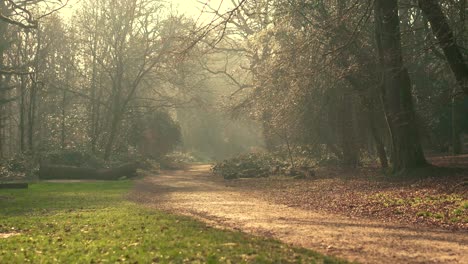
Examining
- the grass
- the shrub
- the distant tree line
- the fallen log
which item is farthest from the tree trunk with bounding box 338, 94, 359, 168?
the fallen log

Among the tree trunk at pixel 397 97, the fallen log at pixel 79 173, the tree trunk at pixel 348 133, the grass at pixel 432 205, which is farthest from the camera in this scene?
the fallen log at pixel 79 173

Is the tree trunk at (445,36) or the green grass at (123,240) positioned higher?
the tree trunk at (445,36)

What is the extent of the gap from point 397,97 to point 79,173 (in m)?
17.9

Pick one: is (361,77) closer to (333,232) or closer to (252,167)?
(252,167)

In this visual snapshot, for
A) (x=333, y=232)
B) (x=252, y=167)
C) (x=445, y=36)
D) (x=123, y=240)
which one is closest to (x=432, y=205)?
(x=333, y=232)

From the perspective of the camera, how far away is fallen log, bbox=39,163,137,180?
2761cm

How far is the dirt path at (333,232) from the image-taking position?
7.82 meters

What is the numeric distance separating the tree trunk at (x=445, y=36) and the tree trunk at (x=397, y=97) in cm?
367

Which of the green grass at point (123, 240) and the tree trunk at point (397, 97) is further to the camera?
the tree trunk at point (397, 97)

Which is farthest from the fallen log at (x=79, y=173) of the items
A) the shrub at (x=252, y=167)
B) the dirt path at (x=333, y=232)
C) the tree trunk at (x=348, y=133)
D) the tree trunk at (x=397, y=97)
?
the tree trunk at (x=397, y=97)

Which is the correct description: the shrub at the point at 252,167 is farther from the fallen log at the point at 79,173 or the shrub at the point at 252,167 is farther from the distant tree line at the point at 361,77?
the fallen log at the point at 79,173

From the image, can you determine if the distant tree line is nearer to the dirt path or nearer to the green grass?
the dirt path

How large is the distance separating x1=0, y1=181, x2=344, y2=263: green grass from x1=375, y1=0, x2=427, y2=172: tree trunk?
1022 centimetres

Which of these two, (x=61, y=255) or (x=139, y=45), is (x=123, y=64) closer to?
(x=139, y=45)
